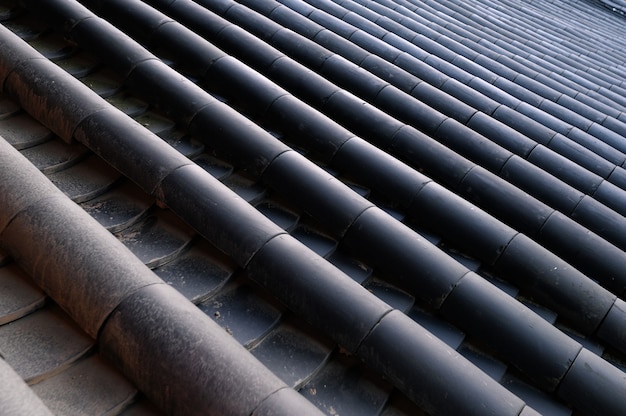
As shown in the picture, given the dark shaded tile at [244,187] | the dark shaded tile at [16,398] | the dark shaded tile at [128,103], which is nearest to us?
the dark shaded tile at [16,398]

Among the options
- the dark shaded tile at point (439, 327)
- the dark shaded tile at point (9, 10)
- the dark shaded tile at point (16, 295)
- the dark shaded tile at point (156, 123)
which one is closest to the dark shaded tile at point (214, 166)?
the dark shaded tile at point (156, 123)

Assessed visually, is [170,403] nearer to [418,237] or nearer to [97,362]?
[97,362]

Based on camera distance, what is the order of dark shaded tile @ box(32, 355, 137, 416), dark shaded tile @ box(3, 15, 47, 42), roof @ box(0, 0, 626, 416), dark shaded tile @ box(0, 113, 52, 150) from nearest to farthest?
1. dark shaded tile @ box(32, 355, 137, 416)
2. roof @ box(0, 0, 626, 416)
3. dark shaded tile @ box(0, 113, 52, 150)
4. dark shaded tile @ box(3, 15, 47, 42)

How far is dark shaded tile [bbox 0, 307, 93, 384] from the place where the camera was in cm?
189

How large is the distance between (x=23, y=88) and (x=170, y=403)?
1987mm

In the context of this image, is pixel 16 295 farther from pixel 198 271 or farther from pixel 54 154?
pixel 54 154

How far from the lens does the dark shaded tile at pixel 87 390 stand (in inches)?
72.1

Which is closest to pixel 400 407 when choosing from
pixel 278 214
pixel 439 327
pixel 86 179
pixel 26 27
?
pixel 439 327

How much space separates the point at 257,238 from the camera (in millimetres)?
2459

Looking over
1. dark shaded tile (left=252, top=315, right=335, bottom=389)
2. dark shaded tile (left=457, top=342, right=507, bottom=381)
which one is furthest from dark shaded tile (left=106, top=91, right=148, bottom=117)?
dark shaded tile (left=457, top=342, right=507, bottom=381)

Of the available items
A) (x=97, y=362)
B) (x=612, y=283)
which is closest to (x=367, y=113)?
(x=612, y=283)

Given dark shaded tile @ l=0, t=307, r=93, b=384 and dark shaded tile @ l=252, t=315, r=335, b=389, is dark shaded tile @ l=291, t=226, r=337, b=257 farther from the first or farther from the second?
dark shaded tile @ l=0, t=307, r=93, b=384

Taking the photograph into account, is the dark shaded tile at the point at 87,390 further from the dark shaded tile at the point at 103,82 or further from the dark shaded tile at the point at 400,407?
the dark shaded tile at the point at 103,82

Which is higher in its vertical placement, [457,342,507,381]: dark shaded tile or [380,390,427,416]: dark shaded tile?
[457,342,507,381]: dark shaded tile
